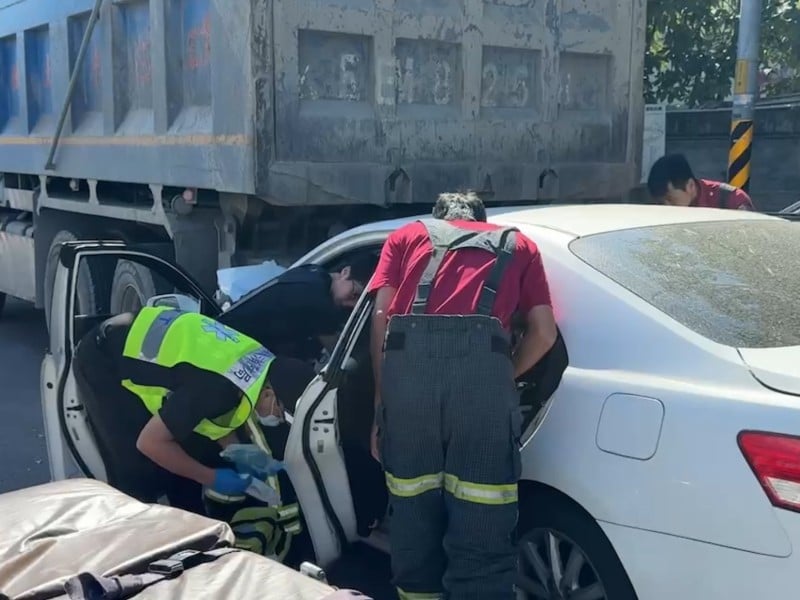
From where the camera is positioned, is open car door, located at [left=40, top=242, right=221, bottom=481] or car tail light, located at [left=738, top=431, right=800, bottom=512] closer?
car tail light, located at [left=738, top=431, right=800, bottom=512]

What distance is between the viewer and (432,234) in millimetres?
3146

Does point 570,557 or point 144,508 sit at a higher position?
point 144,508

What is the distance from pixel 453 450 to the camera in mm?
2932

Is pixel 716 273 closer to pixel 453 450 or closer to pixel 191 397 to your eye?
pixel 453 450

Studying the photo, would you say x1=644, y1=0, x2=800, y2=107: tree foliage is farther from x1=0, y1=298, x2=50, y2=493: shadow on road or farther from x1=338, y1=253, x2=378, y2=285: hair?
x1=338, y1=253, x2=378, y2=285: hair

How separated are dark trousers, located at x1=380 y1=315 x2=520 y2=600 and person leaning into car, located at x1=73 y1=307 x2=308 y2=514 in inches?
25.3

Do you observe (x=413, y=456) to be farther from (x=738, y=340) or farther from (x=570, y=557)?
(x=738, y=340)

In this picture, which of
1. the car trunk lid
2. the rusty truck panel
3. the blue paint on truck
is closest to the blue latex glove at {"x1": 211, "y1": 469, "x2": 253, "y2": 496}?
the car trunk lid

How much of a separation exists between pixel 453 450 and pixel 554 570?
446mm

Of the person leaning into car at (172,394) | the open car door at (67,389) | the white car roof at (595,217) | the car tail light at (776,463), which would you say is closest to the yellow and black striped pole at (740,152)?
the white car roof at (595,217)

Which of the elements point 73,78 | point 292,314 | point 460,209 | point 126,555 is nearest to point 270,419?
point 292,314

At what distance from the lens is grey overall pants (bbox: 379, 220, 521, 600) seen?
9.42 feet

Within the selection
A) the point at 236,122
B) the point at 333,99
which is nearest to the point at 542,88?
the point at 333,99

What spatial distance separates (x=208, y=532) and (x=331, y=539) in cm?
119
